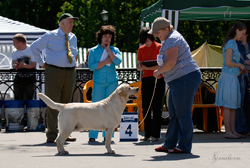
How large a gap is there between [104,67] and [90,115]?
5.90 feet

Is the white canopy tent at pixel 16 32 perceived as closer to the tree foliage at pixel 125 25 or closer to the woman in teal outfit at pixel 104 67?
the woman in teal outfit at pixel 104 67

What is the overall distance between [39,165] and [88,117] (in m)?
1.33

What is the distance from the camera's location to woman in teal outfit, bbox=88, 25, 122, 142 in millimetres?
8547

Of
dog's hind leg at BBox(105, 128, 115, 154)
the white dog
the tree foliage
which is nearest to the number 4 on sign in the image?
the white dog

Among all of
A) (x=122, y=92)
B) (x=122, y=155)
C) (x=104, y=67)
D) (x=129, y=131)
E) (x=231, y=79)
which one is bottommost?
(x=122, y=155)

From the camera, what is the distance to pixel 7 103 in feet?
35.2

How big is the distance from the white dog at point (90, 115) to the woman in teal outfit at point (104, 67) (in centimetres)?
142

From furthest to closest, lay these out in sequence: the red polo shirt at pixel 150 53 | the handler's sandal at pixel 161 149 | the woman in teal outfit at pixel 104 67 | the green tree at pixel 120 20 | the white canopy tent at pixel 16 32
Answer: the green tree at pixel 120 20, the white canopy tent at pixel 16 32, the woman in teal outfit at pixel 104 67, the red polo shirt at pixel 150 53, the handler's sandal at pixel 161 149

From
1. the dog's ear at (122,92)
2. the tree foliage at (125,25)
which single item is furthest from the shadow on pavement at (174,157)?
the tree foliage at (125,25)

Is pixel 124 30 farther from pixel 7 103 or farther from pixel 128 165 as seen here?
pixel 128 165

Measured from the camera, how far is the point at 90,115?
6.94 m

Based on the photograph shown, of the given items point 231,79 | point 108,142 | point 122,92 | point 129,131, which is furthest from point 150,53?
point 108,142

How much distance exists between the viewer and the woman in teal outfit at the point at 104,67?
28.0ft

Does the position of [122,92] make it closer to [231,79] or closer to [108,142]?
[108,142]
